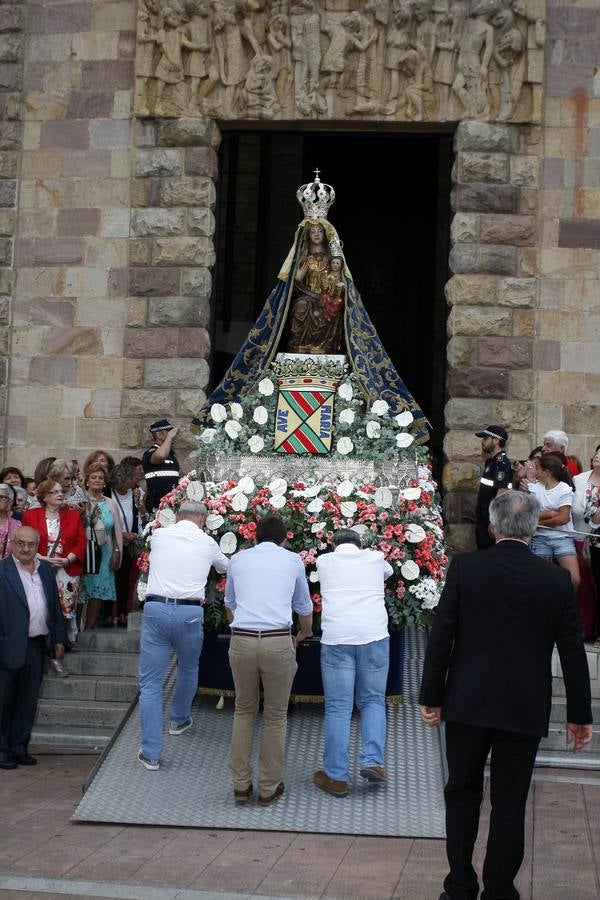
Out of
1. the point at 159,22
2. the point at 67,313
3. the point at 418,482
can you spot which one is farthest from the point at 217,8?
the point at 418,482

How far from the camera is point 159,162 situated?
1452cm

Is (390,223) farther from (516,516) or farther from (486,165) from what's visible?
(516,516)

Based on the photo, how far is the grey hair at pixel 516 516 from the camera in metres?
6.05

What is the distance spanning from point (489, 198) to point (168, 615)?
7.46 m

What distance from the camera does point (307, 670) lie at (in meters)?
9.43

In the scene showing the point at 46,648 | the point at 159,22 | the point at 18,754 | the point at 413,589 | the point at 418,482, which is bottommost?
the point at 18,754

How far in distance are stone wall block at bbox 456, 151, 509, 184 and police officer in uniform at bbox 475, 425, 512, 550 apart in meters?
3.65

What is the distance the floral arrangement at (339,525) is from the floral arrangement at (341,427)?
1.53 feet

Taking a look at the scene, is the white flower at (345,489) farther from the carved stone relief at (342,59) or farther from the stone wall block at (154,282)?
the carved stone relief at (342,59)

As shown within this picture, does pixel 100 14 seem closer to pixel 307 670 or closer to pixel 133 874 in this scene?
pixel 307 670

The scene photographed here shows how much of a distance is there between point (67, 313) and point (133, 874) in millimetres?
9047

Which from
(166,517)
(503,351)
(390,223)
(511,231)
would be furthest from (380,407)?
(390,223)

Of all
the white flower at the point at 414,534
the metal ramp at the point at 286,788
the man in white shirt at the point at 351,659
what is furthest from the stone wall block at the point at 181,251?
the man in white shirt at the point at 351,659

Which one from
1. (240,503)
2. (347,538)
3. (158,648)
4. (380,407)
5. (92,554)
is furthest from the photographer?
(92,554)
